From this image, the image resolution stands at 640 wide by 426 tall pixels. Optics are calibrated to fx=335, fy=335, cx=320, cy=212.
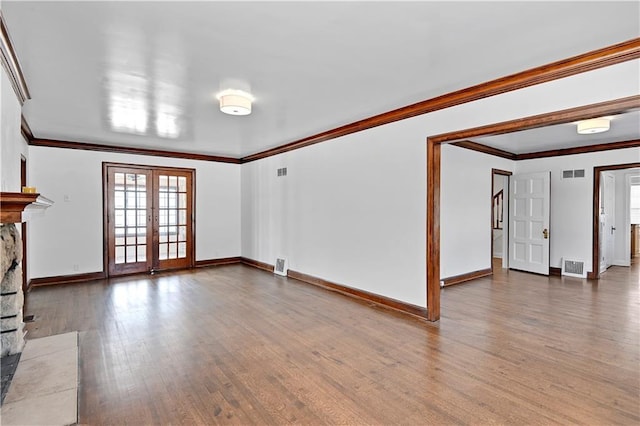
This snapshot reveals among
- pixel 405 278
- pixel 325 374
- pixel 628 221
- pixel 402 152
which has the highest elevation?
pixel 402 152

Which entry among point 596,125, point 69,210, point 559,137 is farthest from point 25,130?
point 559,137

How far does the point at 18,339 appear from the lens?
3.09 meters

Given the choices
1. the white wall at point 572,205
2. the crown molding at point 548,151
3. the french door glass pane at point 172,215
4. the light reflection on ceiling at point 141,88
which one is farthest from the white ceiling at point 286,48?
the white wall at point 572,205

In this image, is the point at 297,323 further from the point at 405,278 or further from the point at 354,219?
the point at 354,219

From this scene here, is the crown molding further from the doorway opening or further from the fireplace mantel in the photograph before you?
the fireplace mantel

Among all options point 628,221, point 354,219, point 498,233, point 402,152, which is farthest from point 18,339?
point 628,221

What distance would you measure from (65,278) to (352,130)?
5853 mm

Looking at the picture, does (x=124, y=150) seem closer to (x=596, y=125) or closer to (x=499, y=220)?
(x=596, y=125)

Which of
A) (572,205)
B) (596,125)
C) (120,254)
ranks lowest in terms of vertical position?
(120,254)

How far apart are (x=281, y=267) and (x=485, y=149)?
4687mm

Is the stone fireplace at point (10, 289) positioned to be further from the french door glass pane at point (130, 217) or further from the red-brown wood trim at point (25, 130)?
the french door glass pane at point (130, 217)

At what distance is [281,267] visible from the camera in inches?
269

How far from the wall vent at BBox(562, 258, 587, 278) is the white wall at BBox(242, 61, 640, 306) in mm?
1621

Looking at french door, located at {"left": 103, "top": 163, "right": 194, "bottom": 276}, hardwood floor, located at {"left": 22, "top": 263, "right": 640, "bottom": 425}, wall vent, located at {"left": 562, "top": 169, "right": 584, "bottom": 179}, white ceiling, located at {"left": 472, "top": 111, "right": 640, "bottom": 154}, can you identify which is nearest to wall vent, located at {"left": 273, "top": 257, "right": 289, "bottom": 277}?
hardwood floor, located at {"left": 22, "top": 263, "right": 640, "bottom": 425}
